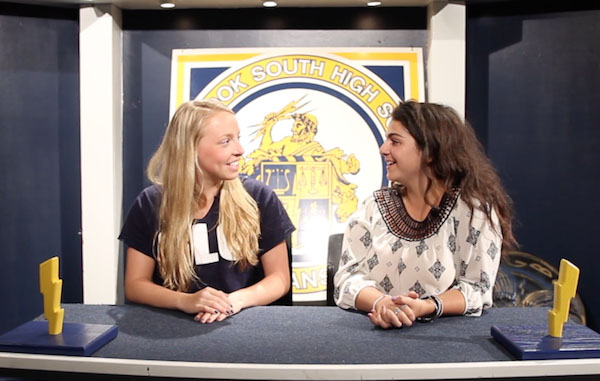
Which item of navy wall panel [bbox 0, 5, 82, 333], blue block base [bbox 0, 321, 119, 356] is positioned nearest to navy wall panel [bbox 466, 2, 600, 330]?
navy wall panel [bbox 0, 5, 82, 333]

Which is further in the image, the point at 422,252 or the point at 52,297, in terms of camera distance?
the point at 422,252

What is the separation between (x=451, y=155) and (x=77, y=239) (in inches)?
97.5

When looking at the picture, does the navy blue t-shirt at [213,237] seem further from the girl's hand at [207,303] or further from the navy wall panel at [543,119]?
the navy wall panel at [543,119]

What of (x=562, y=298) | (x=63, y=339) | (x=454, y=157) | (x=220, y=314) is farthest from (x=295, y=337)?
(x=454, y=157)

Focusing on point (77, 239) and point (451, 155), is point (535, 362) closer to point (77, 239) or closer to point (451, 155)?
point (451, 155)

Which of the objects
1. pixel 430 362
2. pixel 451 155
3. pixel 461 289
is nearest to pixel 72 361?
pixel 430 362

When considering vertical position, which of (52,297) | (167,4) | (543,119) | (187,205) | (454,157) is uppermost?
(167,4)

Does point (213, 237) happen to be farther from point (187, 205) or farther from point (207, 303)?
point (207, 303)

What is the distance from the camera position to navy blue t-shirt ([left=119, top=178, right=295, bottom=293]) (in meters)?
2.39

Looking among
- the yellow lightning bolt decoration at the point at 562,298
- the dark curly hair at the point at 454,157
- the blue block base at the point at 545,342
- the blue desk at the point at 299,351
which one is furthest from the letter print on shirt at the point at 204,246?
the yellow lightning bolt decoration at the point at 562,298

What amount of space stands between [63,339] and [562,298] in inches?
51.5

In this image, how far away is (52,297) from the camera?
1738 mm

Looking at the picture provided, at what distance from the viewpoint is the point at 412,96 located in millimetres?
3711

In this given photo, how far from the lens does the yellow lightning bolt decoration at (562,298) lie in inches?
65.9
